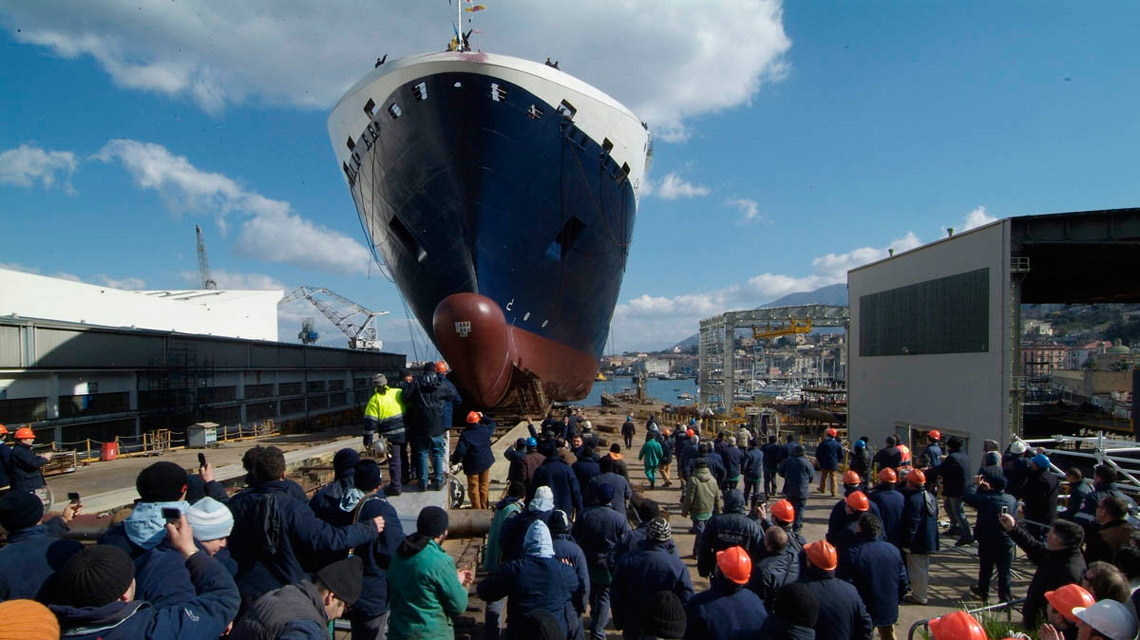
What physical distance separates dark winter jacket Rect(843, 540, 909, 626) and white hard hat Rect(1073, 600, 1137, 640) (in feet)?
5.94

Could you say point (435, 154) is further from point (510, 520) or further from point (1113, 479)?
point (1113, 479)

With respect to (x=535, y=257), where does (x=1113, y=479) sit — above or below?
below

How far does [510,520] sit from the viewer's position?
4.34m

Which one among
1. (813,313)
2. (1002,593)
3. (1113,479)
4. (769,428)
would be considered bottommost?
(769,428)

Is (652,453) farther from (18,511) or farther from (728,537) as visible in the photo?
(18,511)

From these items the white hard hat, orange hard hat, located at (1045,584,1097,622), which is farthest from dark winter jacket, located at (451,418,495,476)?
the white hard hat

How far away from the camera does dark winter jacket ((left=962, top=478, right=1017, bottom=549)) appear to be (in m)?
5.30

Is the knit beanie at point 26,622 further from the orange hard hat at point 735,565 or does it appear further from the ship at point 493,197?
the ship at point 493,197

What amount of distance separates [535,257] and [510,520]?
12042 mm

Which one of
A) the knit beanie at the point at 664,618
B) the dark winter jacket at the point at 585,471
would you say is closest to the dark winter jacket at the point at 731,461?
the dark winter jacket at the point at 585,471

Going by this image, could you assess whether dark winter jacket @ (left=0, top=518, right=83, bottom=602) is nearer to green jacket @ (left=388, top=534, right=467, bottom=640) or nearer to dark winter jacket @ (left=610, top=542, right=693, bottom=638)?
green jacket @ (left=388, top=534, right=467, bottom=640)

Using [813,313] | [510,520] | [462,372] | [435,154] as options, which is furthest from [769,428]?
[510,520]

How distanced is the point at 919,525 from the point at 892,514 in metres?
0.36

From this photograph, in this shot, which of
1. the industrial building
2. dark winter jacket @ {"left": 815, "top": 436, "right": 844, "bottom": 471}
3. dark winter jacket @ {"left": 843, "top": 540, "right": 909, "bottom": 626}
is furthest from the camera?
the industrial building
